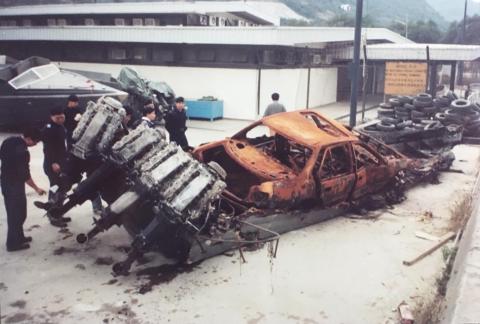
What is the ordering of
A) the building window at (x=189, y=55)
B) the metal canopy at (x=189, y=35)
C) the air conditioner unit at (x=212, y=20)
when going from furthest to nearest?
the air conditioner unit at (x=212, y=20), the building window at (x=189, y=55), the metal canopy at (x=189, y=35)

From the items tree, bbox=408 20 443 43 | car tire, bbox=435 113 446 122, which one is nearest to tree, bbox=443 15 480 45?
tree, bbox=408 20 443 43

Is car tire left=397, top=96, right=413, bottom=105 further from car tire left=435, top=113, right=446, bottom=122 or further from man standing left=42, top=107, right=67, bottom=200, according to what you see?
man standing left=42, top=107, right=67, bottom=200

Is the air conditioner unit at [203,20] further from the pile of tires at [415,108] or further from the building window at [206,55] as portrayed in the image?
the pile of tires at [415,108]

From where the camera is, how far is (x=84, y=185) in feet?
19.3

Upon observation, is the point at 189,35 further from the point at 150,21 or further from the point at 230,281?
the point at 230,281

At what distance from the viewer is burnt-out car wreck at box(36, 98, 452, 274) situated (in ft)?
17.5

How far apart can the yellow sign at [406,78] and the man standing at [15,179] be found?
49.9ft

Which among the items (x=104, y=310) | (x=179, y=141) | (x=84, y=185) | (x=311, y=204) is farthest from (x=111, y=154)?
(x=179, y=141)

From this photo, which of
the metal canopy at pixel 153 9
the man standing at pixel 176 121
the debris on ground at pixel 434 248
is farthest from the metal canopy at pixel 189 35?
the debris on ground at pixel 434 248

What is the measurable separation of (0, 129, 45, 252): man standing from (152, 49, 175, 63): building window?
1454 cm

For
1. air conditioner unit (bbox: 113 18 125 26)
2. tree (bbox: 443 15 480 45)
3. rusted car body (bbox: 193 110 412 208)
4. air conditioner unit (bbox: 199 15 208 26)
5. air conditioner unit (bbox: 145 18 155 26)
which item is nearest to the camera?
rusted car body (bbox: 193 110 412 208)

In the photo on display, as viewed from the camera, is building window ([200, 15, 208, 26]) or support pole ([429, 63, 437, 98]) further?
building window ([200, 15, 208, 26])

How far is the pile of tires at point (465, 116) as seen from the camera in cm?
1575

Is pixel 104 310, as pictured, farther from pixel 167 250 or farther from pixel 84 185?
pixel 84 185
